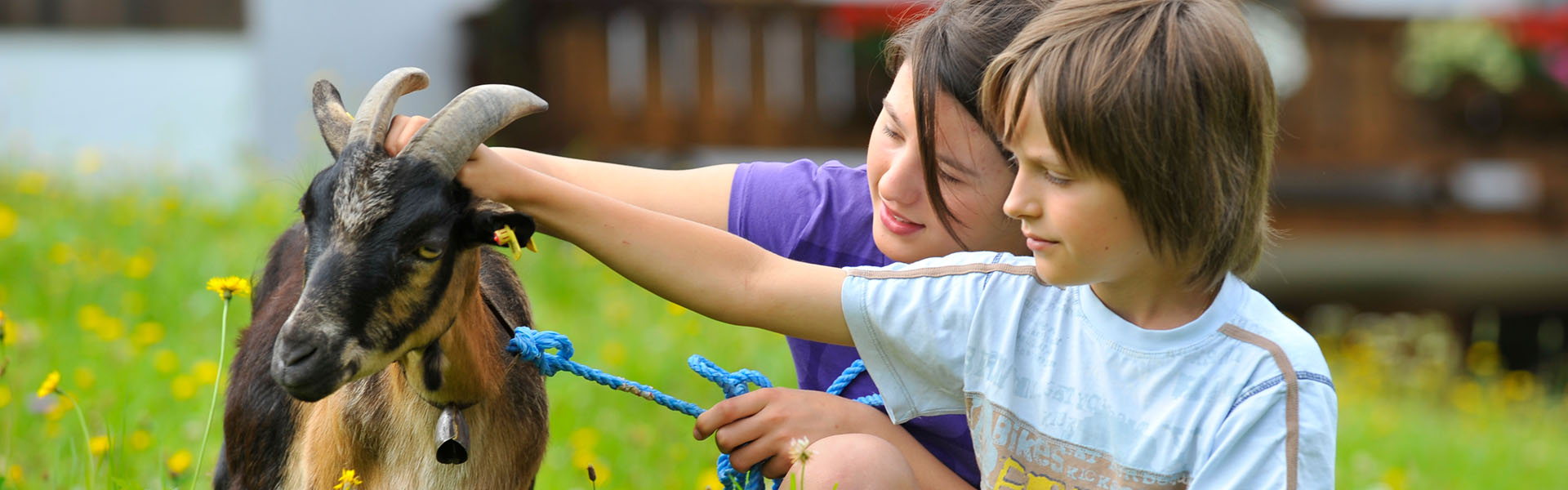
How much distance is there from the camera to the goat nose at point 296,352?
2.03 meters

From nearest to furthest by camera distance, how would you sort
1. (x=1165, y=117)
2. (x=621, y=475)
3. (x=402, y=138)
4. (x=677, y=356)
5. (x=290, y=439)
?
(x=1165, y=117) → (x=402, y=138) → (x=290, y=439) → (x=621, y=475) → (x=677, y=356)

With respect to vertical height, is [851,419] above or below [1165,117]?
below

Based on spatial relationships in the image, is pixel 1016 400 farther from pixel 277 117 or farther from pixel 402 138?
pixel 277 117

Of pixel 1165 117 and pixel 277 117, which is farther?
pixel 277 117

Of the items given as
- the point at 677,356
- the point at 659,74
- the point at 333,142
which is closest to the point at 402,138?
the point at 333,142

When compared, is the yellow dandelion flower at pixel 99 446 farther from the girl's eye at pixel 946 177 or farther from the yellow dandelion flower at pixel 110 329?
the girl's eye at pixel 946 177

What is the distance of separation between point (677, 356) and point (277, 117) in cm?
458

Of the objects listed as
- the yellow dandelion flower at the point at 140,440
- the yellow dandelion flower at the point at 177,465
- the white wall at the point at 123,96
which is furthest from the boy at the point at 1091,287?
the white wall at the point at 123,96

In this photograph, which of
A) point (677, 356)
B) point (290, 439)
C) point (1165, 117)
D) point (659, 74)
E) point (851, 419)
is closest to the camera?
point (1165, 117)

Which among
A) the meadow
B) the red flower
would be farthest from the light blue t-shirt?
the red flower

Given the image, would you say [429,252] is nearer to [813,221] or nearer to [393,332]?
[393,332]

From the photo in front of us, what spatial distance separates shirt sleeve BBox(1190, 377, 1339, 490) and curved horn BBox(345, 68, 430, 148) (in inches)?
52.6

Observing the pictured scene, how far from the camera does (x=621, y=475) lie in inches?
161

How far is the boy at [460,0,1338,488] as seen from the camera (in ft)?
6.64
